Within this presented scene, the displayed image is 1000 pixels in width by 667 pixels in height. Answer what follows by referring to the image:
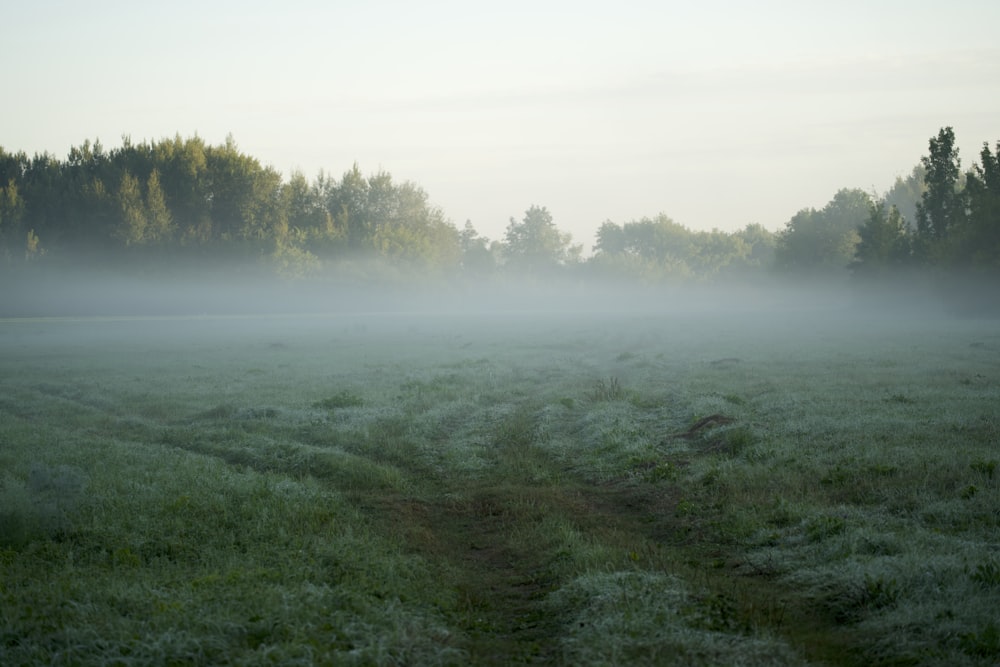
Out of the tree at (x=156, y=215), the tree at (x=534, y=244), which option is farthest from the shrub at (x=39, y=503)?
the tree at (x=534, y=244)

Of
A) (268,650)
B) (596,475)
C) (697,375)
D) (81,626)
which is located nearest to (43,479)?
(81,626)

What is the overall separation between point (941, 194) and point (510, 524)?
263ft

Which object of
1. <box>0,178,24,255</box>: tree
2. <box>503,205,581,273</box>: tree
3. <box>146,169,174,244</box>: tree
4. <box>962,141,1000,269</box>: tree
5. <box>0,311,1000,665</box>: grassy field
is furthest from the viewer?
<box>503,205,581,273</box>: tree

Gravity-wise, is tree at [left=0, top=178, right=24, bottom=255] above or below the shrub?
above

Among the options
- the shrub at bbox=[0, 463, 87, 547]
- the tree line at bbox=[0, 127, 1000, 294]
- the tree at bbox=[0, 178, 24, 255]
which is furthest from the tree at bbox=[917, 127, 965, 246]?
the tree at bbox=[0, 178, 24, 255]

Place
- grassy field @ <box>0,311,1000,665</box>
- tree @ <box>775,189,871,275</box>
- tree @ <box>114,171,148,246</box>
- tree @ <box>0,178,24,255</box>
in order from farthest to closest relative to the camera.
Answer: tree @ <box>775,189,871,275</box>, tree @ <box>114,171,148,246</box>, tree @ <box>0,178,24,255</box>, grassy field @ <box>0,311,1000,665</box>

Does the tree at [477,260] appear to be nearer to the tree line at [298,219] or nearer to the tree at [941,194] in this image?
the tree line at [298,219]

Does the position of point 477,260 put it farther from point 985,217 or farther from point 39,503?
point 39,503

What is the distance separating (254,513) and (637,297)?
15453 cm

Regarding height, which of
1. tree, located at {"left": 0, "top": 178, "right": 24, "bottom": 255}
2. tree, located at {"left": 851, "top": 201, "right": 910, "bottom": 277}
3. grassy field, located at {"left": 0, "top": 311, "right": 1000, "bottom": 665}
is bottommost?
grassy field, located at {"left": 0, "top": 311, "right": 1000, "bottom": 665}

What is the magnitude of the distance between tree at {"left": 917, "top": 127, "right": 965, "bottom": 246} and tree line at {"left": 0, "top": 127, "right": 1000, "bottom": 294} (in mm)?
131

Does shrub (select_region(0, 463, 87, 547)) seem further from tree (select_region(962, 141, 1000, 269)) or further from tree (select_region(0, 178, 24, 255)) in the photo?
tree (select_region(0, 178, 24, 255))

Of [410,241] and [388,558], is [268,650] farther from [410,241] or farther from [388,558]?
[410,241]

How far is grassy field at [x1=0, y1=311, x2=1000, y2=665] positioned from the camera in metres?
7.48
